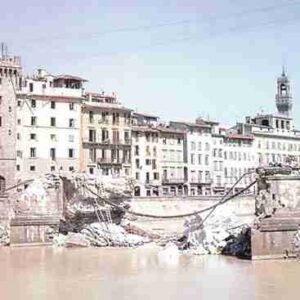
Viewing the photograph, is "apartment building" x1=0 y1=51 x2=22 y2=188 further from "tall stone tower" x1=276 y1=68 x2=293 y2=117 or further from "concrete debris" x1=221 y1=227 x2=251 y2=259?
"tall stone tower" x1=276 y1=68 x2=293 y2=117

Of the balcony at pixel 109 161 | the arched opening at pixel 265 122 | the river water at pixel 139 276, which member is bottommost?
the river water at pixel 139 276

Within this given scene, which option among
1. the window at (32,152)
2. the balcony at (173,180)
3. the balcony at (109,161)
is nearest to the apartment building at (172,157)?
the balcony at (173,180)

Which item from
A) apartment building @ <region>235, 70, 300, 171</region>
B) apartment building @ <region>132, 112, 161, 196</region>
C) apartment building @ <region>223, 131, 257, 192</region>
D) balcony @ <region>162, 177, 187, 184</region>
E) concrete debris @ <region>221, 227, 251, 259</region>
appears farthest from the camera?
apartment building @ <region>235, 70, 300, 171</region>

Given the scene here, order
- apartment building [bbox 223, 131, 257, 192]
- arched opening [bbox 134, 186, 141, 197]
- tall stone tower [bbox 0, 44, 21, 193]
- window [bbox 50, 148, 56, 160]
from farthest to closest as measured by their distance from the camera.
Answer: apartment building [bbox 223, 131, 257, 192] < window [bbox 50, 148, 56, 160] < tall stone tower [bbox 0, 44, 21, 193] < arched opening [bbox 134, 186, 141, 197]

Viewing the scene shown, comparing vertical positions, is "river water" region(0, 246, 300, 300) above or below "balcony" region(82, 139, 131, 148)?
below

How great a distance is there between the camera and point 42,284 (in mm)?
30672

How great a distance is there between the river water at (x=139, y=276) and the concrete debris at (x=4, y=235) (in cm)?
491

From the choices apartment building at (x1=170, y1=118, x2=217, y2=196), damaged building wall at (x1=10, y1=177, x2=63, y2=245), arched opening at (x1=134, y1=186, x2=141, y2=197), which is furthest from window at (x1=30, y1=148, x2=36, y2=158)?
apartment building at (x1=170, y1=118, x2=217, y2=196)

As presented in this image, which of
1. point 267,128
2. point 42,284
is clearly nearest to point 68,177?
point 42,284

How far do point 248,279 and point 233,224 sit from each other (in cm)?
1427

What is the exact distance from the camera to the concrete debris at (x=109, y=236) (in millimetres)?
46844

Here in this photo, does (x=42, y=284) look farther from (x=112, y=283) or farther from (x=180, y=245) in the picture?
(x=180, y=245)

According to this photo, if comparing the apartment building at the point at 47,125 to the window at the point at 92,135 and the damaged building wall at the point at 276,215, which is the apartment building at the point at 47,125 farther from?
the damaged building wall at the point at 276,215

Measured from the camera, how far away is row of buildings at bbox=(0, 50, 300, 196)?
66188 mm
